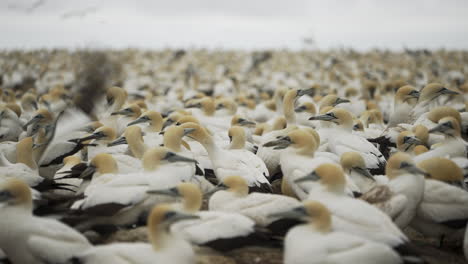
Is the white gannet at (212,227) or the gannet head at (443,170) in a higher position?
the gannet head at (443,170)

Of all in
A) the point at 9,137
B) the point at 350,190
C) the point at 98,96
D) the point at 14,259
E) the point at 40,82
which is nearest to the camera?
the point at 14,259

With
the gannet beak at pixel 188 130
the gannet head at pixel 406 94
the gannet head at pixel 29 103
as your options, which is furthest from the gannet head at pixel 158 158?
the gannet head at pixel 29 103

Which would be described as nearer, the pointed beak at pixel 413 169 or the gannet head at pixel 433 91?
the pointed beak at pixel 413 169

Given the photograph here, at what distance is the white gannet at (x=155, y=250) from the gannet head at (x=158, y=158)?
1.28 metres

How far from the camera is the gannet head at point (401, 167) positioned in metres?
4.63

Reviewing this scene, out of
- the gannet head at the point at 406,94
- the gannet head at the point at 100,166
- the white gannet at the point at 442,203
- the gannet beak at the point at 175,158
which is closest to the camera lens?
the white gannet at the point at 442,203

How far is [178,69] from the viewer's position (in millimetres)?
24156

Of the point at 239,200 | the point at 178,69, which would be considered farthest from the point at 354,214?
the point at 178,69

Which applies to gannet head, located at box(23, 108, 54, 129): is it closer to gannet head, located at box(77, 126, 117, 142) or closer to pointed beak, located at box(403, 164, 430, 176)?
gannet head, located at box(77, 126, 117, 142)

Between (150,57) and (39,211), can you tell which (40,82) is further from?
(39,211)

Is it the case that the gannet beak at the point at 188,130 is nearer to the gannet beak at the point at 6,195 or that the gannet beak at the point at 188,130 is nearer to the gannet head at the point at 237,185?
the gannet head at the point at 237,185

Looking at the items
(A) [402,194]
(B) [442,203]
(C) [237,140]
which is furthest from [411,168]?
(C) [237,140]

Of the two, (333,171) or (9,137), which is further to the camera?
(9,137)

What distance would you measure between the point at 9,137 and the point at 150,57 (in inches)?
854
